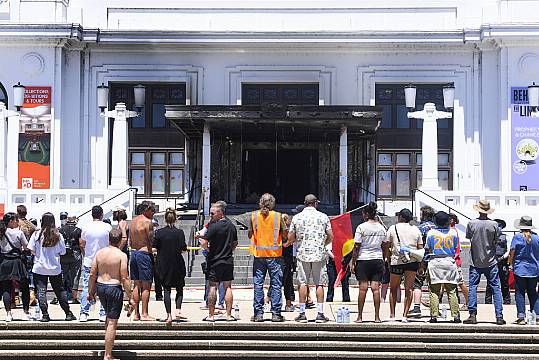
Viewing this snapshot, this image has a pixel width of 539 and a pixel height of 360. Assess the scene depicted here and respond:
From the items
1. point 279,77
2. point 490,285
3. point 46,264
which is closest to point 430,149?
point 279,77

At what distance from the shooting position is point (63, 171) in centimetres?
3275

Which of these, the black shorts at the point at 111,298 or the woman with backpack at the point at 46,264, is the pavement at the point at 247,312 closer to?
the woman with backpack at the point at 46,264

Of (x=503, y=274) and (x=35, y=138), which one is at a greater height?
(x=35, y=138)

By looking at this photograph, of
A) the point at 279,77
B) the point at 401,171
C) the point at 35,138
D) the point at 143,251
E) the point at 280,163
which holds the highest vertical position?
the point at 279,77

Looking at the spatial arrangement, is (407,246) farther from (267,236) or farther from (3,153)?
(3,153)

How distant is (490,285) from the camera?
14.8 metres

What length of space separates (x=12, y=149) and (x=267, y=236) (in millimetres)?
18035

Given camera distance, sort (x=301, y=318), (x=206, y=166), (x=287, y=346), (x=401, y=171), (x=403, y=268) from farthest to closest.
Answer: (x=401, y=171) < (x=206, y=166) < (x=403, y=268) < (x=301, y=318) < (x=287, y=346)

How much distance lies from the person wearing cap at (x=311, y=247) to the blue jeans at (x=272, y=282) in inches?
12.7

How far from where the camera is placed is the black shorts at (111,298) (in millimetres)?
12734

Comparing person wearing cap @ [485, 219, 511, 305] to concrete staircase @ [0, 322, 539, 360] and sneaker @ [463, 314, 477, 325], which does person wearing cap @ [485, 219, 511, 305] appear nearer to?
sneaker @ [463, 314, 477, 325]

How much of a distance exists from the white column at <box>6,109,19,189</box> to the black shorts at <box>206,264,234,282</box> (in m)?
17.2

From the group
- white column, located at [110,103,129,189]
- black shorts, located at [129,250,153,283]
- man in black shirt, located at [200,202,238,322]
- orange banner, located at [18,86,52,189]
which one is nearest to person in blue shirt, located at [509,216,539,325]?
man in black shirt, located at [200,202,238,322]

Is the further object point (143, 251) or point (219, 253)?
point (143, 251)
